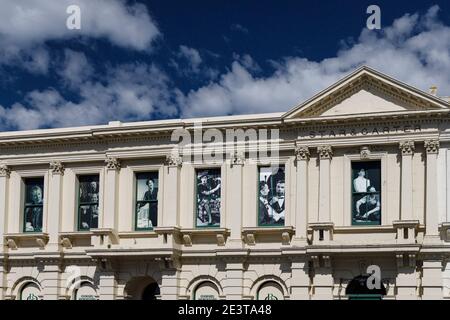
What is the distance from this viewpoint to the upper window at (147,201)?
34.3 metres

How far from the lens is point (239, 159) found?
109ft

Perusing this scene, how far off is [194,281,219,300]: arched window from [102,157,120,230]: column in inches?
154

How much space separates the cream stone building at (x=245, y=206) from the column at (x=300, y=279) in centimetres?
4

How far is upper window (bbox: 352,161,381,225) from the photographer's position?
1245 inches

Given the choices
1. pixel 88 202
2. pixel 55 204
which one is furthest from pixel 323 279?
pixel 55 204

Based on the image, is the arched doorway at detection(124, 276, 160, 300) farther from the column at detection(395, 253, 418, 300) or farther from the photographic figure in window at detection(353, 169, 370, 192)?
the column at detection(395, 253, 418, 300)

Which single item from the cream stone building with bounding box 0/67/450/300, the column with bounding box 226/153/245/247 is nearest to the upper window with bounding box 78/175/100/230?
the cream stone building with bounding box 0/67/450/300

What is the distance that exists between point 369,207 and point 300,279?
3428 millimetres

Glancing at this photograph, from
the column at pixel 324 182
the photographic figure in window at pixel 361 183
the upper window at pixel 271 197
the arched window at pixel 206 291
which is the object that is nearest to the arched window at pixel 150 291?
the arched window at pixel 206 291

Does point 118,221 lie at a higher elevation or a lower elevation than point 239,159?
lower

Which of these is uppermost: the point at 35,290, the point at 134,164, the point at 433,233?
the point at 134,164

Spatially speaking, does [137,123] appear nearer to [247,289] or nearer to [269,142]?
[269,142]
